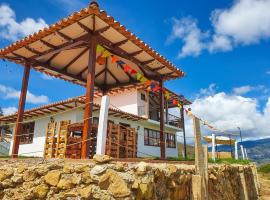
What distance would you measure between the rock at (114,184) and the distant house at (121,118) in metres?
10.3

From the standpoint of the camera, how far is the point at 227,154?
3581 centimetres

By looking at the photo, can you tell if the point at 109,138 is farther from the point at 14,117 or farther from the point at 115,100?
the point at 115,100

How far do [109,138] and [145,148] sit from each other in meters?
12.2

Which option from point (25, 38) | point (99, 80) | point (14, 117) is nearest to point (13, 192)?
point (25, 38)

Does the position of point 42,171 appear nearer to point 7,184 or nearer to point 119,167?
point 7,184

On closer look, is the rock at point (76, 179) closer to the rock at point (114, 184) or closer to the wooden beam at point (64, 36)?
the rock at point (114, 184)

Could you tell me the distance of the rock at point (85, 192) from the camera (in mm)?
4324

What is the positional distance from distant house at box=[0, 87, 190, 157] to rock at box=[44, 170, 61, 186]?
32.7 feet

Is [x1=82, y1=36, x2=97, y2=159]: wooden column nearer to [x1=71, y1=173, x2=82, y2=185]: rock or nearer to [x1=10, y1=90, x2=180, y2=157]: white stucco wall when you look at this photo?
[x1=71, y1=173, x2=82, y2=185]: rock

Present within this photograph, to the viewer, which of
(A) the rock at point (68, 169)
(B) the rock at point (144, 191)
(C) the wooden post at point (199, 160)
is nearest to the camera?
(B) the rock at point (144, 191)

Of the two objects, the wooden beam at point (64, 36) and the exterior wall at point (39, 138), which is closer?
the wooden beam at point (64, 36)

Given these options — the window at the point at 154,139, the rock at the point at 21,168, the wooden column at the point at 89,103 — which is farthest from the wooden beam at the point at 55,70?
the window at the point at 154,139

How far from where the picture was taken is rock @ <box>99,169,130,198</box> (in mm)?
4340

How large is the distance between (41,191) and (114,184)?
1.28m
